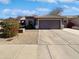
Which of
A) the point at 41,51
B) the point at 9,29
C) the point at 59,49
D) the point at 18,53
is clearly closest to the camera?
the point at 18,53

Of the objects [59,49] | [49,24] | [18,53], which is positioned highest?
[49,24]

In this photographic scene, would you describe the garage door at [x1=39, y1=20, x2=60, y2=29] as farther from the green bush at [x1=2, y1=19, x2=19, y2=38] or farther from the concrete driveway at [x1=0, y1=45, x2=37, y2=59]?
the concrete driveway at [x1=0, y1=45, x2=37, y2=59]

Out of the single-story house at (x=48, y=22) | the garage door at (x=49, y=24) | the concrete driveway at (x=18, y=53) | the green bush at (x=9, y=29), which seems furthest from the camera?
the garage door at (x=49, y=24)

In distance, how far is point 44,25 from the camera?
4834cm

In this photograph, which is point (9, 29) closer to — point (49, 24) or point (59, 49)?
point (59, 49)

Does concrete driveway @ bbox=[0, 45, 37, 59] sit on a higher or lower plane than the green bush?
lower

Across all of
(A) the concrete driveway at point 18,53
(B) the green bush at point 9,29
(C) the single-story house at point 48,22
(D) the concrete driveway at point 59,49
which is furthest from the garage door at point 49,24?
(A) the concrete driveway at point 18,53

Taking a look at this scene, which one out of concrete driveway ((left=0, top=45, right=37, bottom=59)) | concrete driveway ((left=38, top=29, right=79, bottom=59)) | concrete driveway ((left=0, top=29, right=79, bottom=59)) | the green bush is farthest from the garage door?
concrete driveway ((left=0, top=45, right=37, bottom=59))

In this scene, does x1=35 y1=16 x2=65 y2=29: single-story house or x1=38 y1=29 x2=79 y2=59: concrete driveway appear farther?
x1=35 y1=16 x2=65 y2=29: single-story house

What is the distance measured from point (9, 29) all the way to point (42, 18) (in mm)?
21085

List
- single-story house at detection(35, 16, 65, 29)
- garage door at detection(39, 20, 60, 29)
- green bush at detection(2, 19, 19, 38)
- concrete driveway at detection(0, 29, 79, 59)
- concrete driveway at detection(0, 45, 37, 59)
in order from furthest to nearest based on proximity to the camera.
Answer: garage door at detection(39, 20, 60, 29), single-story house at detection(35, 16, 65, 29), green bush at detection(2, 19, 19, 38), concrete driveway at detection(0, 29, 79, 59), concrete driveway at detection(0, 45, 37, 59)

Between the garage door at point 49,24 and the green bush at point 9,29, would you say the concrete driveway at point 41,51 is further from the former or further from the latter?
the garage door at point 49,24

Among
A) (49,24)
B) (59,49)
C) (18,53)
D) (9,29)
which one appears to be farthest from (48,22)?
(18,53)

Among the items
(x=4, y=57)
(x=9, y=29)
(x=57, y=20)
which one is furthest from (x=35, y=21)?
(x=4, y=57)
